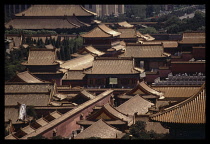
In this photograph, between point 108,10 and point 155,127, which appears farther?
point 108,10

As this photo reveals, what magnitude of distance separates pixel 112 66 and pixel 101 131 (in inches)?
934

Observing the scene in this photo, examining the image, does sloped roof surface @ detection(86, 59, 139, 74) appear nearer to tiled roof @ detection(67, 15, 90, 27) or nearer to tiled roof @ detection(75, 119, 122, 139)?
tiled roof @ detection(75, 119, 122, 139)

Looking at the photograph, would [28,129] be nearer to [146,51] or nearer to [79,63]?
[79,63]

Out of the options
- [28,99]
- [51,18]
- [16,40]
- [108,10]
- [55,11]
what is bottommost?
[28,99]

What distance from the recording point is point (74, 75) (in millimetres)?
68375

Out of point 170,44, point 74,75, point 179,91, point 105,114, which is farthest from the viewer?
point 170,44

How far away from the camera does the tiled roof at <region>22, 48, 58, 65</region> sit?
228ft

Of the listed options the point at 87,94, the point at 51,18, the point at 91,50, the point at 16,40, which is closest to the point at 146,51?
the point at 91,50

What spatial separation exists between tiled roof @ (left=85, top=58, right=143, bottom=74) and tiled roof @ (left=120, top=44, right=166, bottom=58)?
6880 mm

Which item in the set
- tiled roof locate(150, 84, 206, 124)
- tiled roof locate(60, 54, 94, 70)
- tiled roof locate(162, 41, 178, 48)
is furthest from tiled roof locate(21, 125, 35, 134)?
tiled roof locate(162, 41, 178, 48)

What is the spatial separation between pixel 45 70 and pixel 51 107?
15836 mm

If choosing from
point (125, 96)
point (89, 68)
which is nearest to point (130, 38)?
point (89, 68)

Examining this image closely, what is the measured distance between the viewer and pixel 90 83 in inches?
2630

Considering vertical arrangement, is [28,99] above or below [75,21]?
below
